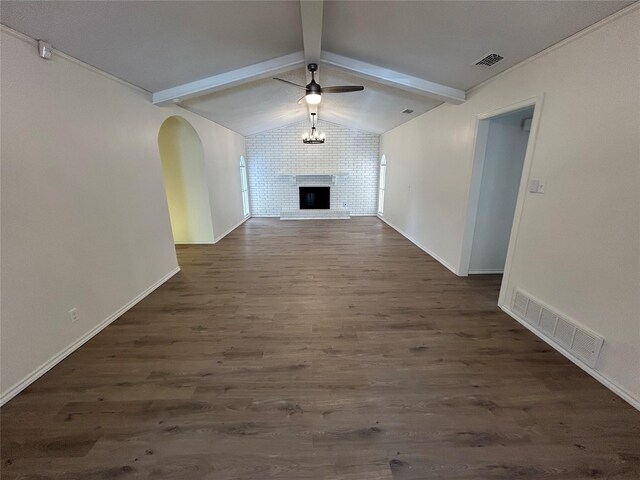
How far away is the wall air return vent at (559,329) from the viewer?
197 cm

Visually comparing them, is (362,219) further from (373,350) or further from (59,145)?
(59,145)

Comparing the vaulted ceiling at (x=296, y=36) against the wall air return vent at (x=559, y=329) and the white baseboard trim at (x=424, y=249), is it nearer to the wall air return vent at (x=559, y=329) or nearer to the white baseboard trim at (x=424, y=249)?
the wall air return vent at (x=559, y=329)

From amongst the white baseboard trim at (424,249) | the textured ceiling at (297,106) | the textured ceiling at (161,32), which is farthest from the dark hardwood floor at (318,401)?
the textured ceiling at (297,106)

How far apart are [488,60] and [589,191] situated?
1605 mm

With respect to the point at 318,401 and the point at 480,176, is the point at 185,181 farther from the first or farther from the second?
the point at 480,176

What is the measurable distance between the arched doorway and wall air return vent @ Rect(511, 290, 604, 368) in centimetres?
517

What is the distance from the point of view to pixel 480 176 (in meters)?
3.46

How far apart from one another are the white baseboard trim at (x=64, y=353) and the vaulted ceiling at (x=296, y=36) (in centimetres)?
237

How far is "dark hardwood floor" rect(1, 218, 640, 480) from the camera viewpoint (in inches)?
54.9

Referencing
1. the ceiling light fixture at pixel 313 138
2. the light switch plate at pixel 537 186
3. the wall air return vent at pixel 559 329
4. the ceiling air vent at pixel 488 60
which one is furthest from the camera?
the ceiling light fixture at pixel 313 138

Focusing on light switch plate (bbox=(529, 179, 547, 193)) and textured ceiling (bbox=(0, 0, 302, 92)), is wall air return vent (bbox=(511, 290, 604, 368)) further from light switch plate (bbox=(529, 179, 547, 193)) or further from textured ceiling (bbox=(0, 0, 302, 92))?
textured ceiling (bbox=(0, 0, 302, 92))

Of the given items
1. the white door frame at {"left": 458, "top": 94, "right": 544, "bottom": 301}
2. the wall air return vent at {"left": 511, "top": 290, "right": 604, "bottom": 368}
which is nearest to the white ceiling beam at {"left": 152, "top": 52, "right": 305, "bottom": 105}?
the white door frame at {"left": 458, "top": 94, "right": 544, "bottom": 301}

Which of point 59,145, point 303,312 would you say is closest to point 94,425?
point 303,312

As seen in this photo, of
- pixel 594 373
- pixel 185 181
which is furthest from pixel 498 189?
pixel 185 181
